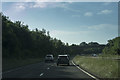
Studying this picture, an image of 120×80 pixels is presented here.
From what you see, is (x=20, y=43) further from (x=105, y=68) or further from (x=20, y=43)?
(x=105, y=68)

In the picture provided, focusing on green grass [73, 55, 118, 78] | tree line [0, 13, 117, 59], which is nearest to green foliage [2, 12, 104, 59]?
tree line [0, 13, 117, 59]

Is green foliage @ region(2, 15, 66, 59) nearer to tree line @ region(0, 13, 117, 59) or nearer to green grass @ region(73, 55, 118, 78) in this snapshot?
tree line @ region(0, 13, 117, 59)

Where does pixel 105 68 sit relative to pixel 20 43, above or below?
below

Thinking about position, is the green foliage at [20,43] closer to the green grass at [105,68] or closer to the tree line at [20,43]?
the tree line at [20,43]

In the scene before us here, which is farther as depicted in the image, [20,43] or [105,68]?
[20,43]

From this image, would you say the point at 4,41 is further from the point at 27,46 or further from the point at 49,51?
the point at 49,51

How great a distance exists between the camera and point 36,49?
339ft

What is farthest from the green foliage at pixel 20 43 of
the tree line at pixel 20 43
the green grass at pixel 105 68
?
the green grass at pixel 105 68

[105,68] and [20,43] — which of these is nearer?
[105,68]

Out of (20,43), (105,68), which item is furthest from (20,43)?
(105,68)

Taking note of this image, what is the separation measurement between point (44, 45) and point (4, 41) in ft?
162

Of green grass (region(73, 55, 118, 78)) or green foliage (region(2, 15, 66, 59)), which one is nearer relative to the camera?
green grass (region(73, 55, 118, 78))

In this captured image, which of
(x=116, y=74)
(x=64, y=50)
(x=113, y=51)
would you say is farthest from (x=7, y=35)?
(x=64, y=50)

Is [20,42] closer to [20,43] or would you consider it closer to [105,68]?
[20,43]
